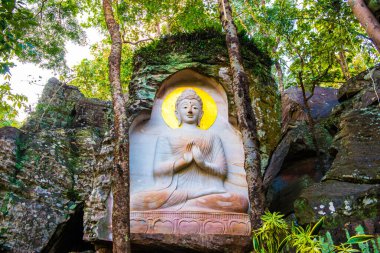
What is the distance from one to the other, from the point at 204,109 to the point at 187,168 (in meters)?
1.48

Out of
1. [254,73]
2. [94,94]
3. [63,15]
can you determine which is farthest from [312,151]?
[94,94]

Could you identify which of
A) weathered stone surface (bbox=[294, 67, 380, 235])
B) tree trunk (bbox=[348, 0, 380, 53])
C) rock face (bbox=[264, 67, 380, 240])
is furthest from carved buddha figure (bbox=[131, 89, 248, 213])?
tree trunk (bbox=[348, 0, 380, 53])

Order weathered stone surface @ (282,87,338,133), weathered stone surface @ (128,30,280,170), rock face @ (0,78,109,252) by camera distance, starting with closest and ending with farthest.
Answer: rock face @ (0,78,109,252) < weathered stone surface @ (128,30,280,170) < weathered stone surface @ (282,87,338,133)

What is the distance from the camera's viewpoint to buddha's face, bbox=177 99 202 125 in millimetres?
7477

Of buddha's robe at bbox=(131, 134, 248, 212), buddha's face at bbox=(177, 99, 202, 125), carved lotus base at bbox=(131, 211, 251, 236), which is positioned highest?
buddha's face at bbox=(177, 99, 202, 125)

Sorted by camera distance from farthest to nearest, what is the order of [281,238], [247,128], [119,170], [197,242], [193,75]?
[193,75] → [197,242] → [247,128] → [119,170] → [281,238]

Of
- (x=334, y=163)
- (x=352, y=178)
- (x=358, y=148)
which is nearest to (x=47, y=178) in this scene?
(x=334, y=163)

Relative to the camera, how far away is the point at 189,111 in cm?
747

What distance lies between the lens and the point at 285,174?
802 centimetres

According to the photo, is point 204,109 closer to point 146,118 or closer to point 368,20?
point 146,118

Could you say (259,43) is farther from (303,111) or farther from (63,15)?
(63,15)

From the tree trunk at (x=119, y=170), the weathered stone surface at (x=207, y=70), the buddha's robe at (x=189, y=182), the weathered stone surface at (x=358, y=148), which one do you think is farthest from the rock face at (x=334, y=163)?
the tree trunk at (x=119, y=170)

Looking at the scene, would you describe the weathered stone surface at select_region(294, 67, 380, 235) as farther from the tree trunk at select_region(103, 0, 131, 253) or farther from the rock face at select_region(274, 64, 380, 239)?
the tree trunk at select_region(103, 0, 131, 253)

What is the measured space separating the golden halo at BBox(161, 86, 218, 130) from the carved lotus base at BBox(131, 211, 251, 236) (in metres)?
1.96
